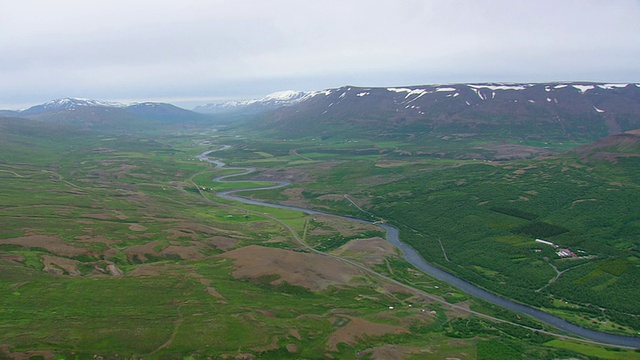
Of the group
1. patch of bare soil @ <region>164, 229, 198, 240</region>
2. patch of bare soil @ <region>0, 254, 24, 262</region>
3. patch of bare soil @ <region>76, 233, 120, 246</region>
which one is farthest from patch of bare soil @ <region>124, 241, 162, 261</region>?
patch of bare soil @ <region>0, 254, 24, 262</region>

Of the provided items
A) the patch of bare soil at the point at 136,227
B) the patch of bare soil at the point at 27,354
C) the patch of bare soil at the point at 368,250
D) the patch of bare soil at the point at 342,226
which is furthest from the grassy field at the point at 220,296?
the patch of bare soil at the point at 342,226

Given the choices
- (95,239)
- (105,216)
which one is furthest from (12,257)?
(105,216)

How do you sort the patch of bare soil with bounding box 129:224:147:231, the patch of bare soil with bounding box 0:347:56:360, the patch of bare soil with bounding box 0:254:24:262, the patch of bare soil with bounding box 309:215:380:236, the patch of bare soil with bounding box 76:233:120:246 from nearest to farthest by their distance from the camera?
the patch of bare soil with bounding box 0:347:56:360, the patch of bare soil with bounding box 0:254:24:262, the patch of bare soil with bounding box 76:233:120:246, the patch of bare soil with bounding box 129:224:147:231, the patch of bare soil with bounding box 309:215:380:236

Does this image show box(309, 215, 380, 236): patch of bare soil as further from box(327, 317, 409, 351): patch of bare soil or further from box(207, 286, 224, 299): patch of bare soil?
box(327, 317, 409, 351): patch of bare soil

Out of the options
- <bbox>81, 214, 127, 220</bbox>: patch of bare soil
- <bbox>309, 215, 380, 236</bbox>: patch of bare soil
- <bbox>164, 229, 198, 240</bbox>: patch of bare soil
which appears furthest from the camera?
<bbox>309, 215, 380, 236</bbox>: patch of bare soil

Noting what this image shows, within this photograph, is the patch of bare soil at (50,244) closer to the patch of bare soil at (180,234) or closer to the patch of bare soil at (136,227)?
the patch of bare soil at (136,227)

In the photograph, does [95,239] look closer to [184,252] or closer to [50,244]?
[50,244]
